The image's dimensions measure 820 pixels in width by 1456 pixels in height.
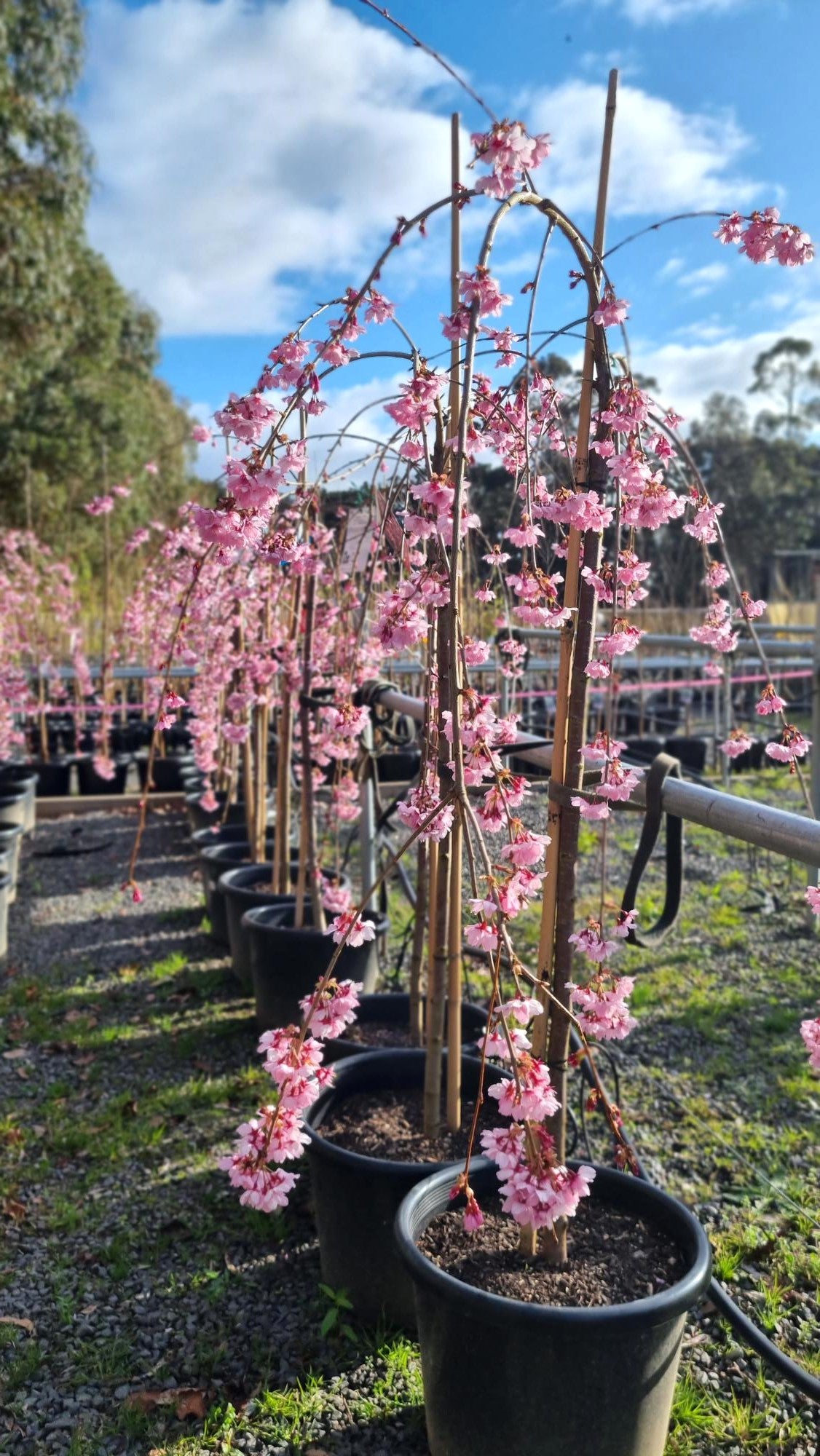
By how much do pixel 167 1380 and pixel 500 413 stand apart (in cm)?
169

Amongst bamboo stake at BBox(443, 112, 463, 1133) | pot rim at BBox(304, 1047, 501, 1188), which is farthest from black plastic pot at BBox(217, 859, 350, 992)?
bamboo stake at BBox(443, 112, 463, 1133)

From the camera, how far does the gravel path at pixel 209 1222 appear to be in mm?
1647

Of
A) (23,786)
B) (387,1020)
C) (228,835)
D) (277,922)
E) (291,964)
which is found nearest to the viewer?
(387,1020)

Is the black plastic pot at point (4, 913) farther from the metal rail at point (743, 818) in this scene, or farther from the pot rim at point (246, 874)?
the metal rail at point (743, 818)

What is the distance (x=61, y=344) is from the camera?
12320 millimetres

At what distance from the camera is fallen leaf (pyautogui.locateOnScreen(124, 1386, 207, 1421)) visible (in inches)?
65.4

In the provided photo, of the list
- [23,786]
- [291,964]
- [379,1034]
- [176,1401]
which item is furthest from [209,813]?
[176,1401]

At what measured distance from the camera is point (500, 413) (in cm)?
155

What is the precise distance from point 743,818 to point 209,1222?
5.00ft

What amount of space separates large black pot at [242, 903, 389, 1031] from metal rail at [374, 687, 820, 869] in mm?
1272

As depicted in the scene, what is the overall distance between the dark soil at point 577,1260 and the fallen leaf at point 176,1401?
50cm

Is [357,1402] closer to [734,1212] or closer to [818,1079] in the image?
[734,1212]

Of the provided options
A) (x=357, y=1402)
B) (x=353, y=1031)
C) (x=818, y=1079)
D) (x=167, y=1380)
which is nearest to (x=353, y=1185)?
(x=357, y=1402)

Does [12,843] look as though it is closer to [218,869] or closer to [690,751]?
[218,869]
